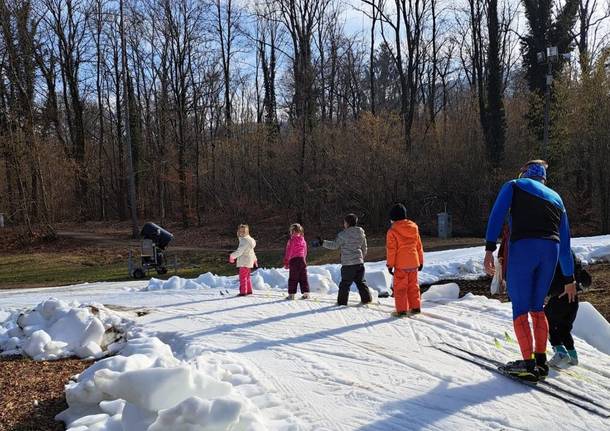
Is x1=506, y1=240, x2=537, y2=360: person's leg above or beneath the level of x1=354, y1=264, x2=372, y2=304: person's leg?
above

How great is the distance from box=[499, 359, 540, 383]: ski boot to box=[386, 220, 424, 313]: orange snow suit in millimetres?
2904

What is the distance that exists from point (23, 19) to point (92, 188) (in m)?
21.8

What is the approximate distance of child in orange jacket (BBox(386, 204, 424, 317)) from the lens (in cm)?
815

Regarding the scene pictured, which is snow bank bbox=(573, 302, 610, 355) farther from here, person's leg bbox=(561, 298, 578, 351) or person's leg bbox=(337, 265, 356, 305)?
person's leg bbox=(337, 265, 356, 305)

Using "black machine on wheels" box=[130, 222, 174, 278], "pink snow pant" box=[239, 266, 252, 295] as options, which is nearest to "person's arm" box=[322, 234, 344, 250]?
"pink snow pant" box=[239, 266, 252, 295]

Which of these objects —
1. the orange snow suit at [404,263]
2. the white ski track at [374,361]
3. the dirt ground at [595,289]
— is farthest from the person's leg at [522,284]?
the dirt ground at [595,289]

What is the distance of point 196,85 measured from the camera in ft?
140

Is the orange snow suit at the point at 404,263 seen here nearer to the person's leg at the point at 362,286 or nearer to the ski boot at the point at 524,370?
the person's leg at the point at 362,286

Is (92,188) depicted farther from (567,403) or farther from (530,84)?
(567,403)

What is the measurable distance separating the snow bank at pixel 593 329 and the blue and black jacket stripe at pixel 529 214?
2214mm

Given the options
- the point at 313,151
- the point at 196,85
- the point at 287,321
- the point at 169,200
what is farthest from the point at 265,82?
the point at 287,321

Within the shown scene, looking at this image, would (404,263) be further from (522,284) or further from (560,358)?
(522,284)

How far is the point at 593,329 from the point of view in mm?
6996

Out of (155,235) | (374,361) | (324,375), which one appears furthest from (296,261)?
(155,235)
